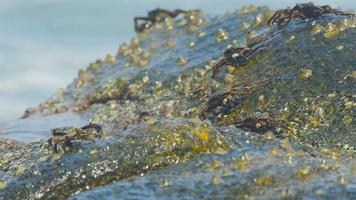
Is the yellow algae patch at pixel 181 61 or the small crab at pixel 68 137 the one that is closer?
the small crab at pixel 68 137

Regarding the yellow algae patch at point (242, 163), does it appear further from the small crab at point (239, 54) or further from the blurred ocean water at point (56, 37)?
the blurred ocean water at point (56, 37)

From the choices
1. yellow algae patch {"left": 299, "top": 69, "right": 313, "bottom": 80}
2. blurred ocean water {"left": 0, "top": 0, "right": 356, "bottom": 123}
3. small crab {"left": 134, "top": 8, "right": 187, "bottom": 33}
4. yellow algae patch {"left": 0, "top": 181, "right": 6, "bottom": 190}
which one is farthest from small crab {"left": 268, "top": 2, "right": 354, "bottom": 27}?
blurred ocean water {"left": 0, "top": 0, "right": 356, "bottom": 123}

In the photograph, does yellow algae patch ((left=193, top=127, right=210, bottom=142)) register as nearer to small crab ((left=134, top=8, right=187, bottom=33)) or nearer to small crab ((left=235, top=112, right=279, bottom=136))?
small crab ((left=235, top=112, right=279, bottom=136))

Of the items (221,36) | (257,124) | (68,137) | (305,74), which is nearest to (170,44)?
(221,36)

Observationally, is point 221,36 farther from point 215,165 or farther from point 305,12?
point 215,165

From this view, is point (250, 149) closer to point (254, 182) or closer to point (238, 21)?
point (254, 182)

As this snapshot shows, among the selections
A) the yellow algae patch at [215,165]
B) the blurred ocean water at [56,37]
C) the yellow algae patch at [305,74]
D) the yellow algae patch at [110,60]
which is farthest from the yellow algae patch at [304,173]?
the blurred ocean water at [56,37]

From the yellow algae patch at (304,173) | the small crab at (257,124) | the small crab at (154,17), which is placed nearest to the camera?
the yellow algae patch at (304,173)
